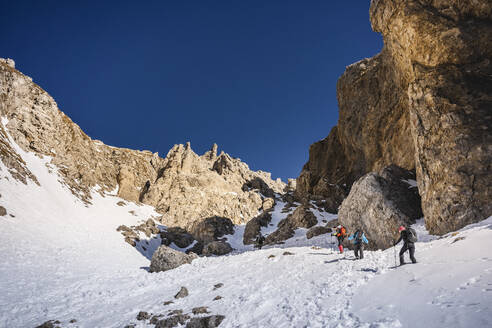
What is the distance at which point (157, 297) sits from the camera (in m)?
15.0

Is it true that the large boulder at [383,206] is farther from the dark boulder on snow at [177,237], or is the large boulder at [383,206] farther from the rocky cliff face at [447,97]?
the dark boulder on snow at [177,237]

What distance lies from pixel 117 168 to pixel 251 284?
70466 millimetres

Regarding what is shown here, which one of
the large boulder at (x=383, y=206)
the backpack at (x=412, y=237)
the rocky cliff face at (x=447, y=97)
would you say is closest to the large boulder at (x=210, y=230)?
the large boulder at (x=383, y=206)

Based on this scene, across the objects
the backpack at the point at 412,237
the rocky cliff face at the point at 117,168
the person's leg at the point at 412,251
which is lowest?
the person's leg at the point at 412,251

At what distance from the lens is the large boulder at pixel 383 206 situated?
73.7 feet

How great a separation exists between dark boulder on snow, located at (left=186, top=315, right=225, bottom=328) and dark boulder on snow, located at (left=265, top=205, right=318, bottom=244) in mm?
33537

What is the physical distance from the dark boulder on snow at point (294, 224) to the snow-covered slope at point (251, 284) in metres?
21.8

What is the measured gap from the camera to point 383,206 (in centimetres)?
2364

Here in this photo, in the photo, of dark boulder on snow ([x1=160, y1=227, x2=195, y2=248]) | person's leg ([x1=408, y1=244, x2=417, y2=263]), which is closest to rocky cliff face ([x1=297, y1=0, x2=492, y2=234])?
person's leg ([x1=408, y1=244, x2=417, y2=263])

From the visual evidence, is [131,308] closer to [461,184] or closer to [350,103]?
[461,184]

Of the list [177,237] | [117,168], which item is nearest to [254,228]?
[177,237]

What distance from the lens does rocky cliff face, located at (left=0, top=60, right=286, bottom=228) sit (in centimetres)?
4706

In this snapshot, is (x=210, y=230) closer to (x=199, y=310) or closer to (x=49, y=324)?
(x=49, y=324)

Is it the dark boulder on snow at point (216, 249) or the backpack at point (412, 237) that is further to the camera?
the dark boulder on snow at point (216, 249)
